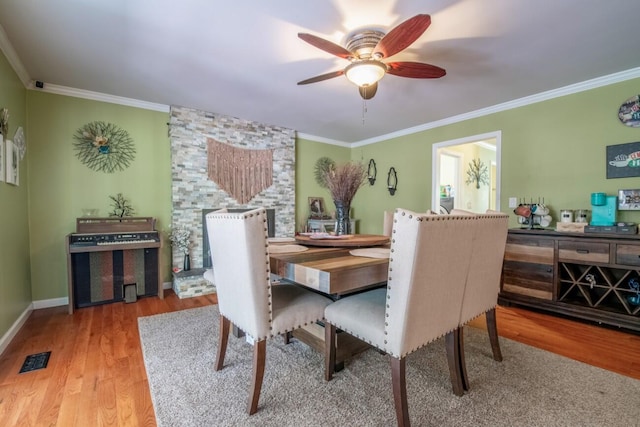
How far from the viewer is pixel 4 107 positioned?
7.19ft

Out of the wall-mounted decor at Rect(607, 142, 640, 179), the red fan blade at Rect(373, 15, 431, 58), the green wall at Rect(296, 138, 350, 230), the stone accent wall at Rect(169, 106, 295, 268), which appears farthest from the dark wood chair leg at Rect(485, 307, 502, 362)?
the green wall at Rect(296, 138, 350, 230)

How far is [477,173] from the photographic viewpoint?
5465 millimetres

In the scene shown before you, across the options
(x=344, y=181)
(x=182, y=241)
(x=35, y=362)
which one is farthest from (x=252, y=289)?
(x=182, y=241)

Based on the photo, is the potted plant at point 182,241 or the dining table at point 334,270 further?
the potted plant at point 182,241

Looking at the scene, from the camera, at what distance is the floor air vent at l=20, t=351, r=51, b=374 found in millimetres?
1814

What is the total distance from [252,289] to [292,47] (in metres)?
1.85

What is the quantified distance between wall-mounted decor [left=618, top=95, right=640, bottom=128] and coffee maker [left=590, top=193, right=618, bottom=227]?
2.20ft

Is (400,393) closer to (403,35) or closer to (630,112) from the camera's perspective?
(403,35)

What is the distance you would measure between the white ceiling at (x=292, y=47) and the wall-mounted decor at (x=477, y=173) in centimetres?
217

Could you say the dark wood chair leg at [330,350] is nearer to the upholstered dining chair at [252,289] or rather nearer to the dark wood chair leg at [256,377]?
the upholstered dining chair at [252,289]

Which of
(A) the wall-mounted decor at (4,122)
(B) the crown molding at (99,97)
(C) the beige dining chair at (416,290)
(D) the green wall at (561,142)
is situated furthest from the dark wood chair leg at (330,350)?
(B) the crown molding at (99,97)

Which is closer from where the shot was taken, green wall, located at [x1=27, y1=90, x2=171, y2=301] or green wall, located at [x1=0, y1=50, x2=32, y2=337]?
green wall, located at [x1=0, y1=50, x2=32, y2=337]

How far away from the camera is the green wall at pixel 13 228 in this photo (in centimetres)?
215

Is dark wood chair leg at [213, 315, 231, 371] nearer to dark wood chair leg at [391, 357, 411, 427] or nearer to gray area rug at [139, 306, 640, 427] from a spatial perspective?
gray area rug at [139, 306, 640, 427]
